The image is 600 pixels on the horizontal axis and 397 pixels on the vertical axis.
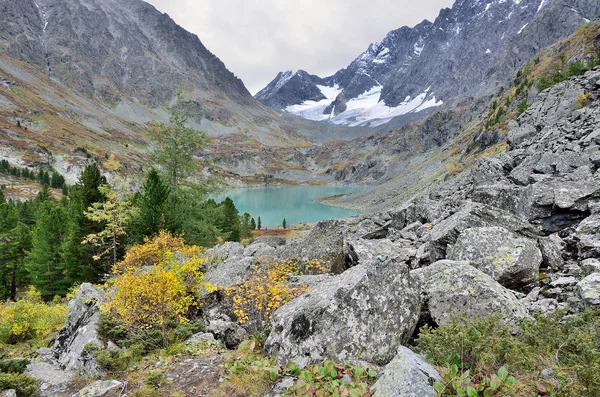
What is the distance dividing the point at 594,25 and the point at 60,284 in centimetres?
13359

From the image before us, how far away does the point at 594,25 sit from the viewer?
8738cm

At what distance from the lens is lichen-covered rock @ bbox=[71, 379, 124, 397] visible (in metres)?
6.41

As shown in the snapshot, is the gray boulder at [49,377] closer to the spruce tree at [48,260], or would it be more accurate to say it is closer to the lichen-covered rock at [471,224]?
the lichen-covered rock at [471,224]

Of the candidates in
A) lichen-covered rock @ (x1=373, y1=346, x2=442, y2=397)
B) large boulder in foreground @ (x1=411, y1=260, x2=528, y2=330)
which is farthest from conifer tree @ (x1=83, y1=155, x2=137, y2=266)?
lichen-covered rock @ (x1=373, y1=346, x2=442, y2=397)

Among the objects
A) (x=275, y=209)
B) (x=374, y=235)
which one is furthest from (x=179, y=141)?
(x=275, y=209)

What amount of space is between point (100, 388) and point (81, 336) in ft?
13.3

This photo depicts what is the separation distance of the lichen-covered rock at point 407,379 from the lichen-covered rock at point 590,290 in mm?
3522

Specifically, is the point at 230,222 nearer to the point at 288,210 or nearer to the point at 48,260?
the point at 48,260

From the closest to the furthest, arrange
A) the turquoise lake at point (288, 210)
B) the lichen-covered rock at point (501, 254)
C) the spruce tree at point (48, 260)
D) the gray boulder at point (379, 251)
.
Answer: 1. the lichen-covered rock at point (501, 254)
2. the gray boulder at point (379, 251)
3. the spruce tree at point (48, 260)
4. the turquoise lake at point (288, 210)

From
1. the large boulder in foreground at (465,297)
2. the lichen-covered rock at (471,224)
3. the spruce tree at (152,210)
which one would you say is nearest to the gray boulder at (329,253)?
the lichen-covered rock at (471,224)

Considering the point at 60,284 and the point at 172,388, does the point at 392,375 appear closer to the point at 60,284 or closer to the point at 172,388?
the point at 172,388

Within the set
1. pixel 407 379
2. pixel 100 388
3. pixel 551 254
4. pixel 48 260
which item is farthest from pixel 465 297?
pixel 48 260

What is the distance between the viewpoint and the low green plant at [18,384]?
23.6 feet

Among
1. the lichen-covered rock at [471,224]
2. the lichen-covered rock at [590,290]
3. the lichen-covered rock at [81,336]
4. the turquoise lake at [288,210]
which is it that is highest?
the lichen-covered rock at [471,224]
